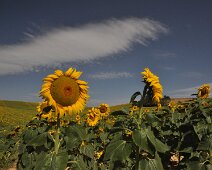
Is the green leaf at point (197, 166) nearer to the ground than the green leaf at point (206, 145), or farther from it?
nearer to the ground

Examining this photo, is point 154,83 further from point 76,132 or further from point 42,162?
point 42,162

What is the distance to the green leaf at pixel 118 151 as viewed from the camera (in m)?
4.31

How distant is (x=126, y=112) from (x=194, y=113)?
2.78 meters

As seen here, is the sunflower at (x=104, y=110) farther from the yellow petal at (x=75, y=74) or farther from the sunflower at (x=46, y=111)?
the yellow petal at (x=75, y=74)

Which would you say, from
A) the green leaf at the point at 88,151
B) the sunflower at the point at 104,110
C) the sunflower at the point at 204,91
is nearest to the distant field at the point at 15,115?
the sunflower at the point at 104,110

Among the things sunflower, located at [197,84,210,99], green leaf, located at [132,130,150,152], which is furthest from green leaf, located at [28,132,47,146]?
sunflower, located at [197,84,210,99]

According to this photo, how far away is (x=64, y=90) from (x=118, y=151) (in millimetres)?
1115

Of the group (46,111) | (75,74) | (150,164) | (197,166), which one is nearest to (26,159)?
(46,111)

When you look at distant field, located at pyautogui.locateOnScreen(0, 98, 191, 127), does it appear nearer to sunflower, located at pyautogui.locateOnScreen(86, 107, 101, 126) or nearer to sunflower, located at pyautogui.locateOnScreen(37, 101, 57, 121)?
sunflower, located at pyautogui.locateOnScreen(86, 107, 101, 126)

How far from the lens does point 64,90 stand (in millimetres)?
4785

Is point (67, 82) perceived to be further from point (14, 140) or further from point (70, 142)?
point (14, 140)

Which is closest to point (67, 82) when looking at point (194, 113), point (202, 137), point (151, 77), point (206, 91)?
point (151, 77)

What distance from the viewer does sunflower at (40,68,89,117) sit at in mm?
4758

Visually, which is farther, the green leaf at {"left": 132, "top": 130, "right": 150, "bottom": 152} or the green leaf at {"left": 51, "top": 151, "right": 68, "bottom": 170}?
the green leaf at {"left": 132, "top": 130, "right": 150, "bottom": 152}
